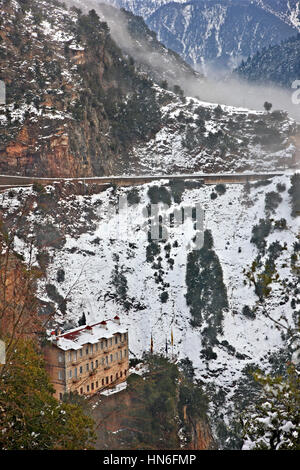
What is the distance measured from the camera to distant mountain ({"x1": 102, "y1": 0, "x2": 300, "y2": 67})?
18188 cm

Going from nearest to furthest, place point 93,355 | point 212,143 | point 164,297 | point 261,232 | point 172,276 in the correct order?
point 93,355 → point 164,297 → point 172,276 → point 261,232 → point 212,143

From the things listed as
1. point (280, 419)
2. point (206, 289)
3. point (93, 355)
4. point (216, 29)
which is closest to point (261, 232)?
point (206, 289)

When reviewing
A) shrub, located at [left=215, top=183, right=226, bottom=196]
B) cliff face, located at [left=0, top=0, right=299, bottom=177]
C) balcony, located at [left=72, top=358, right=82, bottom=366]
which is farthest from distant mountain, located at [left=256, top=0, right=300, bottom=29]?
balcony, located at [left=72, top=358, right=82, bottom=366]

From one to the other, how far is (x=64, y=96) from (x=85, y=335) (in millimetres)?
31242

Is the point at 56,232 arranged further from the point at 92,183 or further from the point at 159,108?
the point at 159,108

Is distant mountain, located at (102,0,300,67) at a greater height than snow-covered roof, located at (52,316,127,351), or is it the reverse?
distant mountain, located at (102,0,300,67)

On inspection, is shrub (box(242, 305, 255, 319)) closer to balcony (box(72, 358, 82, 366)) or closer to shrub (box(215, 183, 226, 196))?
shrub (box(215, 183, 226, 196))

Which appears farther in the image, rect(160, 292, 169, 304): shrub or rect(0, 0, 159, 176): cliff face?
rect(0, 0, 159, 176): cliff face

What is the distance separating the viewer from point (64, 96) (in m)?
53.1

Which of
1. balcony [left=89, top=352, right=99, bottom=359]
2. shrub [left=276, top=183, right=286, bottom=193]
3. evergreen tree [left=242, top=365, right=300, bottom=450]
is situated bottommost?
balcony [left=89, top=352, right=99, bottom=359]

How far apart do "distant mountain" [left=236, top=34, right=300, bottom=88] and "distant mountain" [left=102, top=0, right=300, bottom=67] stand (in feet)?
170

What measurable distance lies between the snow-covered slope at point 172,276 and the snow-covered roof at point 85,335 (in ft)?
11.1

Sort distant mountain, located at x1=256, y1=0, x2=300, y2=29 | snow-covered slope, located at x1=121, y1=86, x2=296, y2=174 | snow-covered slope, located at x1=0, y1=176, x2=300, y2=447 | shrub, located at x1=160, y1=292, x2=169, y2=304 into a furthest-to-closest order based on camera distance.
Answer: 1. distant mountain, located at x1=256, y1=0, x2=300, y2=29
2. snow-covered slope, located at x1=121, y1=86, x2=296, y2=174
3. shrub, located at x1=160, y1=292, x2=169, y2=304
4. snow-covered slope, located at x1=0, y1=176, x2=300, y2=447

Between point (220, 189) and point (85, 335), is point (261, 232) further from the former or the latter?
point (85, 335)
